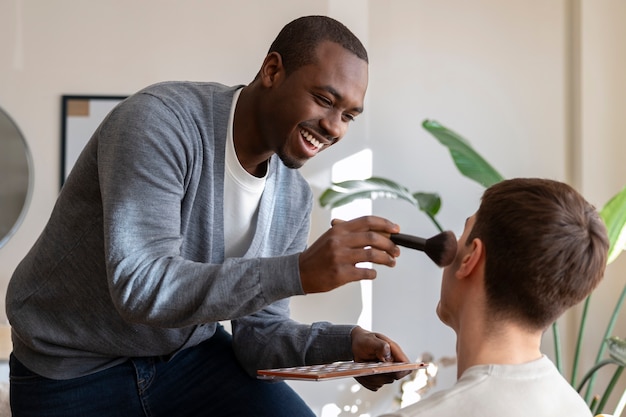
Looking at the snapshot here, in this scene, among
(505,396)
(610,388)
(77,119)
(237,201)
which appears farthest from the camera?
(77,119)

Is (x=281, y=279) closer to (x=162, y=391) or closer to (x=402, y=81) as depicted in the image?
(x=162, y=391)

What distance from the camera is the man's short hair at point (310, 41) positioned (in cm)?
177

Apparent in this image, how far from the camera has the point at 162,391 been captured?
1826mm

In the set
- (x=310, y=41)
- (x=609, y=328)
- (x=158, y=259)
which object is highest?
(x=310, y=41)

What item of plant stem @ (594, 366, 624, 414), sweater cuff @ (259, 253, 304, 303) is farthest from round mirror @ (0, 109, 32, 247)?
sweater cuff @ (259, 253, 304, 303)

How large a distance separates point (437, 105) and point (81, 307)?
8.17 feet

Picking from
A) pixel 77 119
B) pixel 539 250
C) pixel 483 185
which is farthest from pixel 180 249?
pixel 77 119

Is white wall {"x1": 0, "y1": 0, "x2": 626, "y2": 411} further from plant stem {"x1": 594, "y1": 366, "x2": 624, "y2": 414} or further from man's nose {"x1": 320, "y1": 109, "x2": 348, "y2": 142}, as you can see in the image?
man's nose {"x1": 320, "y1": 109, "x2": 348, "y2": 142}

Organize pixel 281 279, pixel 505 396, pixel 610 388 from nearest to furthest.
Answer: pixel 505 396, pixel 281 279, pixel 610 388

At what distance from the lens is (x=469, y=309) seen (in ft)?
4.59

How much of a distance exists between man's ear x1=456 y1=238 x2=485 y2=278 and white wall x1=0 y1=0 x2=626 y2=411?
2.45 metres

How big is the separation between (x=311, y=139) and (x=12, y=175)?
7.97ft

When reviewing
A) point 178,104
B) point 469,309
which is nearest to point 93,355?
point 178,104

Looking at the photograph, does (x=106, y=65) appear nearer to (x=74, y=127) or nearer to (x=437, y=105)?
(x=74, y=127)
